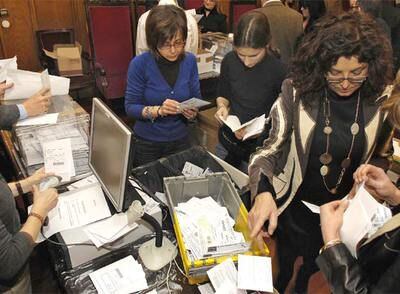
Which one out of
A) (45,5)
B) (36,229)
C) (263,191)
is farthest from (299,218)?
(45,5)

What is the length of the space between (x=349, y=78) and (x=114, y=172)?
935 mm

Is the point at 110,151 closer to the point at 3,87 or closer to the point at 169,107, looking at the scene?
the point at 169,107

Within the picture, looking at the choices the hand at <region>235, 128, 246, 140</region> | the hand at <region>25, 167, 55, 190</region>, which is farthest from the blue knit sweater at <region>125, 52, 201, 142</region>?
the hand at <region>25, 167, 55, 190</region>

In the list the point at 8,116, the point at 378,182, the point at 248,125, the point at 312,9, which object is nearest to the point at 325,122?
the point at 378,182

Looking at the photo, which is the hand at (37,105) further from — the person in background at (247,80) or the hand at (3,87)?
the person in background at (247,80)

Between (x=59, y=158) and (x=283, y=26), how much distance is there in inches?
81.1

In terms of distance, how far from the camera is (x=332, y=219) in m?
1.11

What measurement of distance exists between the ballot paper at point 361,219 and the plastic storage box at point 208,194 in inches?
11.4

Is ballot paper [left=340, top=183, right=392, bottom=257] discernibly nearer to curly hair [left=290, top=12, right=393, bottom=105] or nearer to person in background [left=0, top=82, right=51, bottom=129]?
curly hair [left=290, top=12, right=393, bottom=105]

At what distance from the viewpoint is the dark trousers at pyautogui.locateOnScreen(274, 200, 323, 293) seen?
159 cm

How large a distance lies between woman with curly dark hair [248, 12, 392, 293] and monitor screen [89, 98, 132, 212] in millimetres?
496

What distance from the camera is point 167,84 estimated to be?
2006 mm

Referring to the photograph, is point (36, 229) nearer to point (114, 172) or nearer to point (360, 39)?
point (114, 172)

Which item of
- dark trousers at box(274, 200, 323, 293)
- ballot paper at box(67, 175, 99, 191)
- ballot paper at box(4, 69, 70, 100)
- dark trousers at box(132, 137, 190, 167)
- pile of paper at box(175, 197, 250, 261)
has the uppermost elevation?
ballot paper at box(4, 69, 70, 100)
